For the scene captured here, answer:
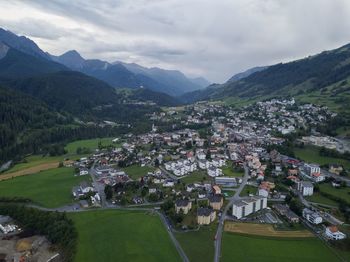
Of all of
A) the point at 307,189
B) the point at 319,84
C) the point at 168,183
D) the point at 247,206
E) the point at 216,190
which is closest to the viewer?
the point at 247,206

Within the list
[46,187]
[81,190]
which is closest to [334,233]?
[81,190]

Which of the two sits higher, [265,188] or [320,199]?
[265,188]

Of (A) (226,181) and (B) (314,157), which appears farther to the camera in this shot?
(B) (314,157)

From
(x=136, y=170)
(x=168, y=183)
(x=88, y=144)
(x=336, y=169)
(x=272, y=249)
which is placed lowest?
(x=272, y=249)

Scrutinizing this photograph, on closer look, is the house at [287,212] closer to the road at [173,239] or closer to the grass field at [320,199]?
the grass field at [320,199]

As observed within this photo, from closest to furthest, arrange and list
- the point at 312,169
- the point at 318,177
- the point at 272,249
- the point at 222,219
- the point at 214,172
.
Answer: the point at 272,249
the point at 222,219
the point at 318,177
the point at 312,169
the point at 214,172

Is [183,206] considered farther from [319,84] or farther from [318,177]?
[319,84]

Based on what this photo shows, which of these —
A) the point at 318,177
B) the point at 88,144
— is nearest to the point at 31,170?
the point at 88,144
